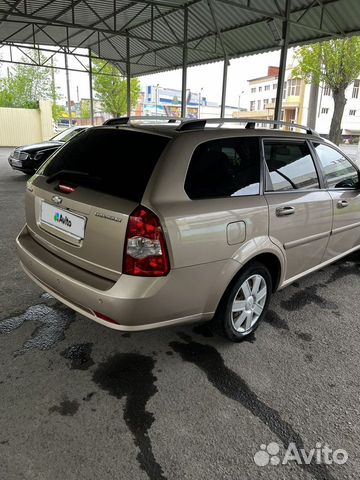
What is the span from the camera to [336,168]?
3.85m

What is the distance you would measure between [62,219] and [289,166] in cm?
189

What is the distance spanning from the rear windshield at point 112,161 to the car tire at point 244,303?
103cm

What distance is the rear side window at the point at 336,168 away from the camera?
3635 millimetres

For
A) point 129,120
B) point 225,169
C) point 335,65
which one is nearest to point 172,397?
point 225,169

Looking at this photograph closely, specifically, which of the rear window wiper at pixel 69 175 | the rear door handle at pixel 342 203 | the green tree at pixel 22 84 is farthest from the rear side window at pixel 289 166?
the green tree at pixel 22 84

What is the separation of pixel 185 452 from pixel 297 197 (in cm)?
210

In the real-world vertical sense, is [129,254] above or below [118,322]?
above

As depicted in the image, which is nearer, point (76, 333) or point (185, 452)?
point (185, 452)

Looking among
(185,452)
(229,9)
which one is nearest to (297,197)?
(185,452)

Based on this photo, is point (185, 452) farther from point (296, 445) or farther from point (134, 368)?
point (134, 368)

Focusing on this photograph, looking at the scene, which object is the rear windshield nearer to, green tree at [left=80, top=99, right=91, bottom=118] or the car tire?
the car tire

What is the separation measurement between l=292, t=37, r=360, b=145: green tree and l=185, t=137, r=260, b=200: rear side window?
18.4 meters

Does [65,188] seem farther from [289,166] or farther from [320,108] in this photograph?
[320,108]

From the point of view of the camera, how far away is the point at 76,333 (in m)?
3.06
